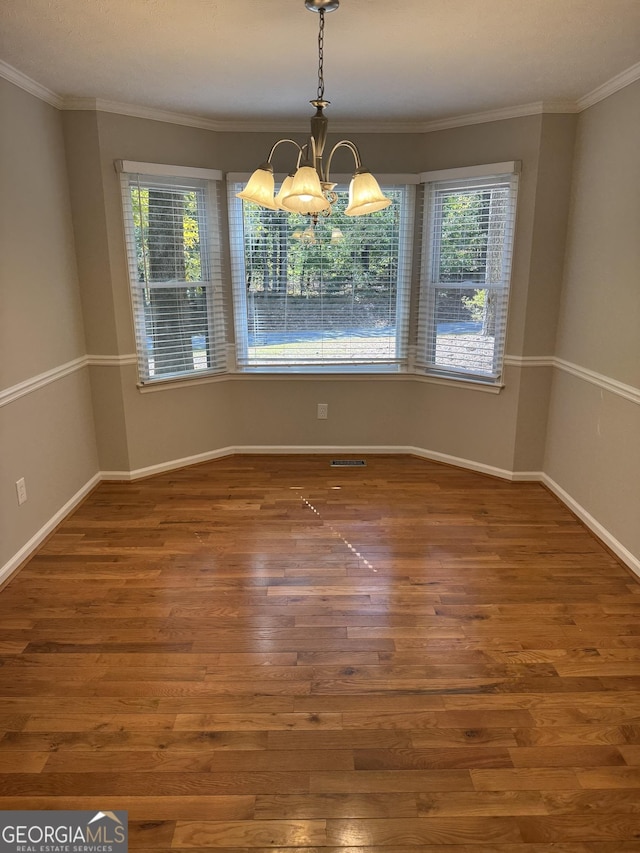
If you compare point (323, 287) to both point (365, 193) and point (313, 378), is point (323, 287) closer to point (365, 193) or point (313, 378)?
point (313, 378)

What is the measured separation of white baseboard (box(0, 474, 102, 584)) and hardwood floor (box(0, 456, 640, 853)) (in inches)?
2.7

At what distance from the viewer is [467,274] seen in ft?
13.8

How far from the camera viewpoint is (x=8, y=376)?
3.00m

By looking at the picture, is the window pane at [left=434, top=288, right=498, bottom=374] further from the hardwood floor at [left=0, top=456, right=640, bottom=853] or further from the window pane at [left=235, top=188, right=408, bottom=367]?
the hardwood floor at [left=0, top=456, right=640, bottom=853]

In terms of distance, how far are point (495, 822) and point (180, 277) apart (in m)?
3.74

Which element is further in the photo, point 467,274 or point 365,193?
point 467,274

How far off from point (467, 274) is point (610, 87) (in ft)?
4.53

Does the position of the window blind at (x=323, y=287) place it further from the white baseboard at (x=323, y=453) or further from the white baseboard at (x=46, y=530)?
the white baseboard at (x=46, y=530)

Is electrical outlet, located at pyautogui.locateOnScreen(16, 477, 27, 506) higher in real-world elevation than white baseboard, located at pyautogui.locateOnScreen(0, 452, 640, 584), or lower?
higher

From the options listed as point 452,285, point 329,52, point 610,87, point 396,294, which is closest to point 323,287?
point 396,294

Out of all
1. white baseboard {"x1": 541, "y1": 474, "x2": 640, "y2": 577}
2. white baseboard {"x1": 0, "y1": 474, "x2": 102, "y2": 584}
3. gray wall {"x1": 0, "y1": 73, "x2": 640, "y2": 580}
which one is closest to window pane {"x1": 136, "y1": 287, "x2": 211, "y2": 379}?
gray wall {"x1": 0, "y1": 73, "x2": 640, "y2": 580}

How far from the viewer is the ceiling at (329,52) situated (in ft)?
7.62

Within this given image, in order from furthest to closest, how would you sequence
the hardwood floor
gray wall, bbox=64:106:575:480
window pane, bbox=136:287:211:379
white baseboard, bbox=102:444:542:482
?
white baseboard, bbox=102:444:542:482, window pane, bbox=136:287:211:379, gray wall, bbox=64:106:575:480, the hardwood floor

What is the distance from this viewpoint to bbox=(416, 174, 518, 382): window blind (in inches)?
157
